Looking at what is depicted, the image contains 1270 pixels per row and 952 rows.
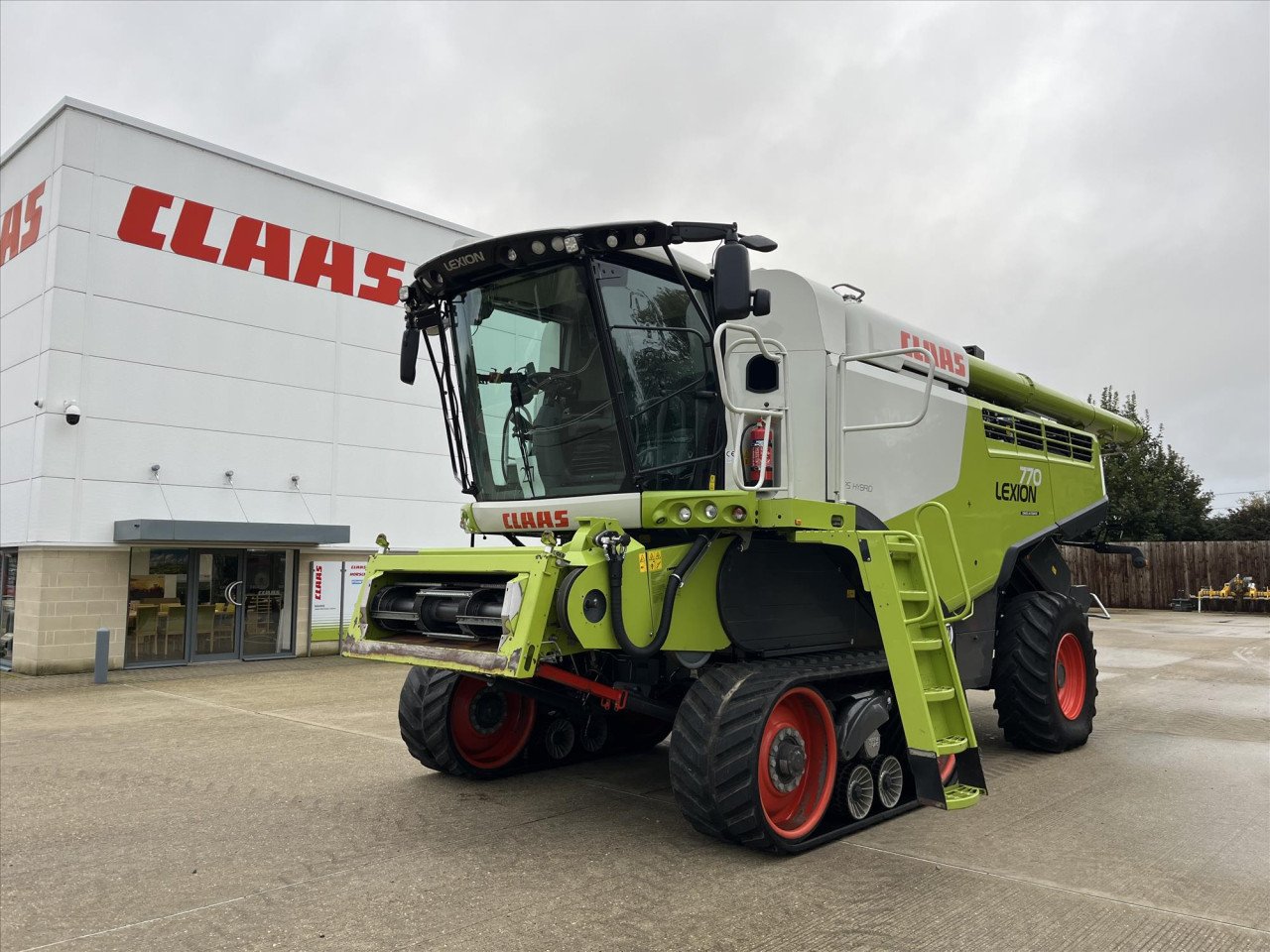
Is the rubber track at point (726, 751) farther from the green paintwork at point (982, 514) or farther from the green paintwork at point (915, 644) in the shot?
the green paintwork at point (982, 514)

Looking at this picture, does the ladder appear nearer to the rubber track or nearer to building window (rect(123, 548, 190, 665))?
the rubber track

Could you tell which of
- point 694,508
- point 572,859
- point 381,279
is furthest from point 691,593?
point 381,279

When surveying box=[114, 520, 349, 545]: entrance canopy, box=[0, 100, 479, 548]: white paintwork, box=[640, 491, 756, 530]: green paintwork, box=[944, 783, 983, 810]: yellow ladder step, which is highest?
box=[0, 100, 479, 548]: white paintwork

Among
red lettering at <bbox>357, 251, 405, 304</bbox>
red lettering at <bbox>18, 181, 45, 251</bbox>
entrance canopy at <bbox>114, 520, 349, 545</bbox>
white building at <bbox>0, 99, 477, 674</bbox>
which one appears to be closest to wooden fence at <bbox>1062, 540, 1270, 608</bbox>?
red lettering at <bbox>357, 251, 405, 304</bbox>

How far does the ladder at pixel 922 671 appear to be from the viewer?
4.67 metres

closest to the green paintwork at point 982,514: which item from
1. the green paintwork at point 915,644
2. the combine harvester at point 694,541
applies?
the combine harvester at point 694,541

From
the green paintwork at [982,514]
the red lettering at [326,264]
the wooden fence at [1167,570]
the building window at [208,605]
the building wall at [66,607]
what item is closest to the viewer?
the green paintwork at [982,514]

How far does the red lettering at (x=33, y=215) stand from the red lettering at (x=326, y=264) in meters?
3.64

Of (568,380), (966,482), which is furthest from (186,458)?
(966,482)

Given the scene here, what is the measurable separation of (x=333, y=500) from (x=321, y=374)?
6.99ft

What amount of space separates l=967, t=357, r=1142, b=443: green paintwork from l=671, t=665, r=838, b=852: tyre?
3536mm

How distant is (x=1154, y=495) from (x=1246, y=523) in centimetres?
737

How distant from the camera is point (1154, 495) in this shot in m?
30.8

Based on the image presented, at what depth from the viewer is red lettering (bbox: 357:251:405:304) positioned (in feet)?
53.5
